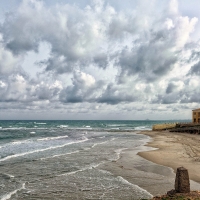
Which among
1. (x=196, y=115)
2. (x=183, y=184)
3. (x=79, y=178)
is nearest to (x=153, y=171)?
(x=79, y=178)

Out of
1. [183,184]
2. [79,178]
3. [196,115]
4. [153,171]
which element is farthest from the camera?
[196,115]

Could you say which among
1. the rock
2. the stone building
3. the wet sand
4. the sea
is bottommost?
the sea

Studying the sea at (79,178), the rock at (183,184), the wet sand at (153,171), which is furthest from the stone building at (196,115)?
A: the rock at (183,184)

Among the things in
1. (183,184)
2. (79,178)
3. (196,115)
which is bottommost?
(79,178)

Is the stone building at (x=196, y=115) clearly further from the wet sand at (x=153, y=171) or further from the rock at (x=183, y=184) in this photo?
the rock at (x=183, y=184)

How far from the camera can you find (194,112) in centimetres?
7475

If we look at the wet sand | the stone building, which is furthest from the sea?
the stone building

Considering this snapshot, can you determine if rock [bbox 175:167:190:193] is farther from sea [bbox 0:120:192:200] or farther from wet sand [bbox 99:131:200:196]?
wet sand [bbox 99:131:200:196]

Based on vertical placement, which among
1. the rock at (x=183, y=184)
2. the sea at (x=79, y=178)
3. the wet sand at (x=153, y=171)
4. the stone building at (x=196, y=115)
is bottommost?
the sea at (x=79, y=178)

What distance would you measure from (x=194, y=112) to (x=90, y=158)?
5879 centimetres

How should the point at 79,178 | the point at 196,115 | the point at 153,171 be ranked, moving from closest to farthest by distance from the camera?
1. the point at 79,178
2. the point at 153,171
3. the point at 196,115

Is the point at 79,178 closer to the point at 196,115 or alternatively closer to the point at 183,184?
the point at 183,184

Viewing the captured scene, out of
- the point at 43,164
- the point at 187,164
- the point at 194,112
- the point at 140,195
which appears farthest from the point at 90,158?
the point at 194,112

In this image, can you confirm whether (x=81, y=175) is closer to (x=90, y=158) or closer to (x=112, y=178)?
(x=112, y=178)
